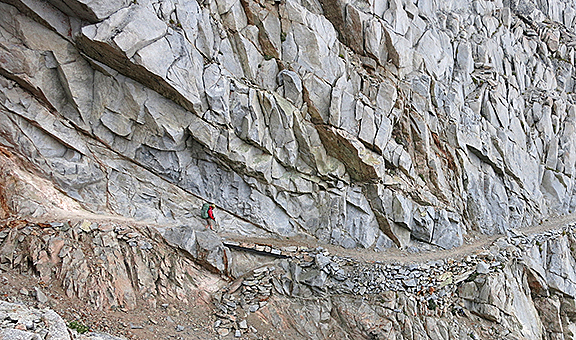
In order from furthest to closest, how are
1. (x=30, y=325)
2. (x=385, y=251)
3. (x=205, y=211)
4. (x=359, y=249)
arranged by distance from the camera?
(x=385, y=251)
(x=359, y=249)
(x=205, y=211)
(x=30, y=325)

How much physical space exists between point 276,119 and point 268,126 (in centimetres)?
58

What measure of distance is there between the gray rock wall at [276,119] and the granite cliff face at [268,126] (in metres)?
0.09

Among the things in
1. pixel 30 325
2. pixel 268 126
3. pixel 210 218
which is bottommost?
pixel 30 325

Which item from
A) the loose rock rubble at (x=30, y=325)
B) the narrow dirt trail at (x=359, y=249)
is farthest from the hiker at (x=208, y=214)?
the loose rock rubble at (x=30, y=325)

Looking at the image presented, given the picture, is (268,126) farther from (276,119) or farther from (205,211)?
(205,211)

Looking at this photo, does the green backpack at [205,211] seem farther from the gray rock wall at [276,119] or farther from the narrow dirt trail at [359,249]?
the narrow dirt trail at [359,249]

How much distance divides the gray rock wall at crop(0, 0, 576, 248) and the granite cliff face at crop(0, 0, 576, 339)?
9 cm

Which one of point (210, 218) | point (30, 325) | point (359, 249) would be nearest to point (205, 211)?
point (210, 218)

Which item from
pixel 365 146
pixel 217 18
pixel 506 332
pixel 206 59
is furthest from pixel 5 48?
pixel 506 332

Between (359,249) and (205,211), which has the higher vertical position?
(359,249)

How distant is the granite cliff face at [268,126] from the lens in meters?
14.4

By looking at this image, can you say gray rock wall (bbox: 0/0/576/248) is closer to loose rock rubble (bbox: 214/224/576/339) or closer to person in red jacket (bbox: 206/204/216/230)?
person in red jacket (bbox: 206/204/216/230)

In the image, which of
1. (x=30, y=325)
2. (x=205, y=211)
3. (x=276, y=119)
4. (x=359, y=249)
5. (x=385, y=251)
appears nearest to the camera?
(x=30, y=325)

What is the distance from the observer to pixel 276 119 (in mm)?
17641
